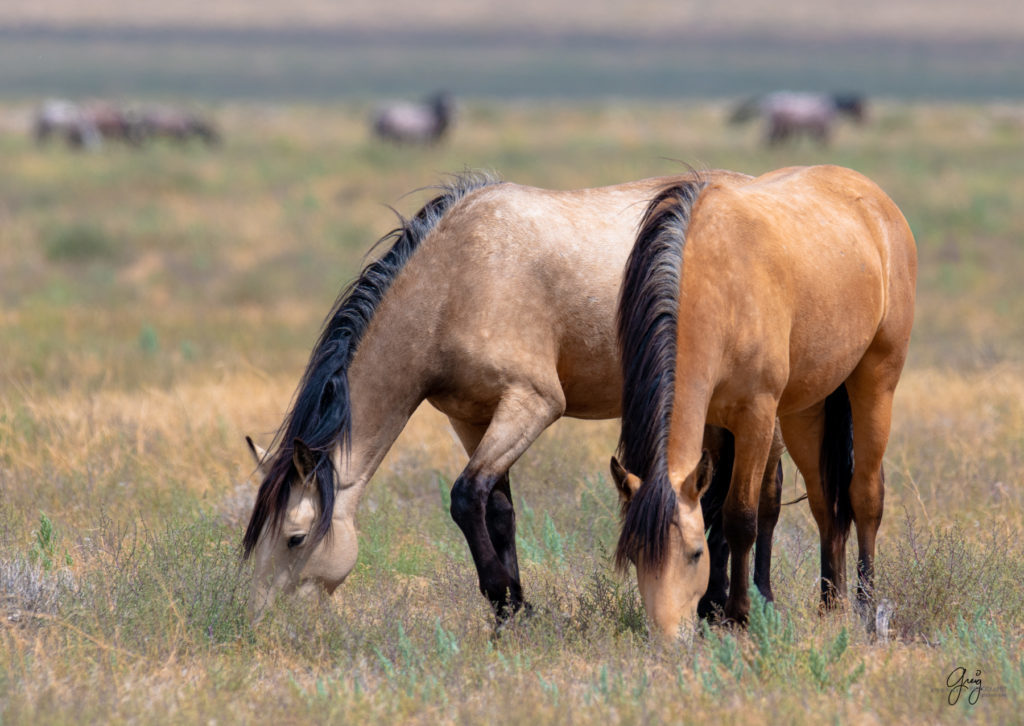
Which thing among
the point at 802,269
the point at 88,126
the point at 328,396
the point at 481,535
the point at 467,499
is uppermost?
the point at 802,269

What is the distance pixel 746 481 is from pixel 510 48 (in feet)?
428

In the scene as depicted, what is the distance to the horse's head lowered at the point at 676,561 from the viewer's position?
3996mm

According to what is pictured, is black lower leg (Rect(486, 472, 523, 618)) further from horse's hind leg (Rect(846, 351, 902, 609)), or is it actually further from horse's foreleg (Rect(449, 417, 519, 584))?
horse's hind leg (Rect(846, 351, 902, 609))

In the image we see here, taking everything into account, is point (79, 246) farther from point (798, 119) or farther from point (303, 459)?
point (798, 119)

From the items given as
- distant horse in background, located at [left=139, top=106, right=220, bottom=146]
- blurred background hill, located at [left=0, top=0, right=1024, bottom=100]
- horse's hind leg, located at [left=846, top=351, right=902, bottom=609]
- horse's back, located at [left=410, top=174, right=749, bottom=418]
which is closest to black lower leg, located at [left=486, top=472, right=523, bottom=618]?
horse's back, located at [left=410, top=174, right=749, bottom=418]

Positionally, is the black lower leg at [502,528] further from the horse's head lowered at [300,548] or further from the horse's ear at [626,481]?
the horse's ear at [626,481]

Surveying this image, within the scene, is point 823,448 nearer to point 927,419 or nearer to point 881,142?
point 927,419

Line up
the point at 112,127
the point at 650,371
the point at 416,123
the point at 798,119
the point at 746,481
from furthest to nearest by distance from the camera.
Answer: the point at 416,123, the point at 798,119, the point at 112,127, the point at 746,481, the point at 650,371

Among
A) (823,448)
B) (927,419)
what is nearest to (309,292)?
(927,419)

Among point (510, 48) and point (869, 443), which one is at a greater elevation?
point (869, 443)

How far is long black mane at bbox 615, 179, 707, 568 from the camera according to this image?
4020mm

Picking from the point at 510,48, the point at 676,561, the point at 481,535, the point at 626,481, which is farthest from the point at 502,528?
the point at 510,48

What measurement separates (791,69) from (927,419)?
10411cm

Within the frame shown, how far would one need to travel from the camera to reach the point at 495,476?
4922 millimetres
